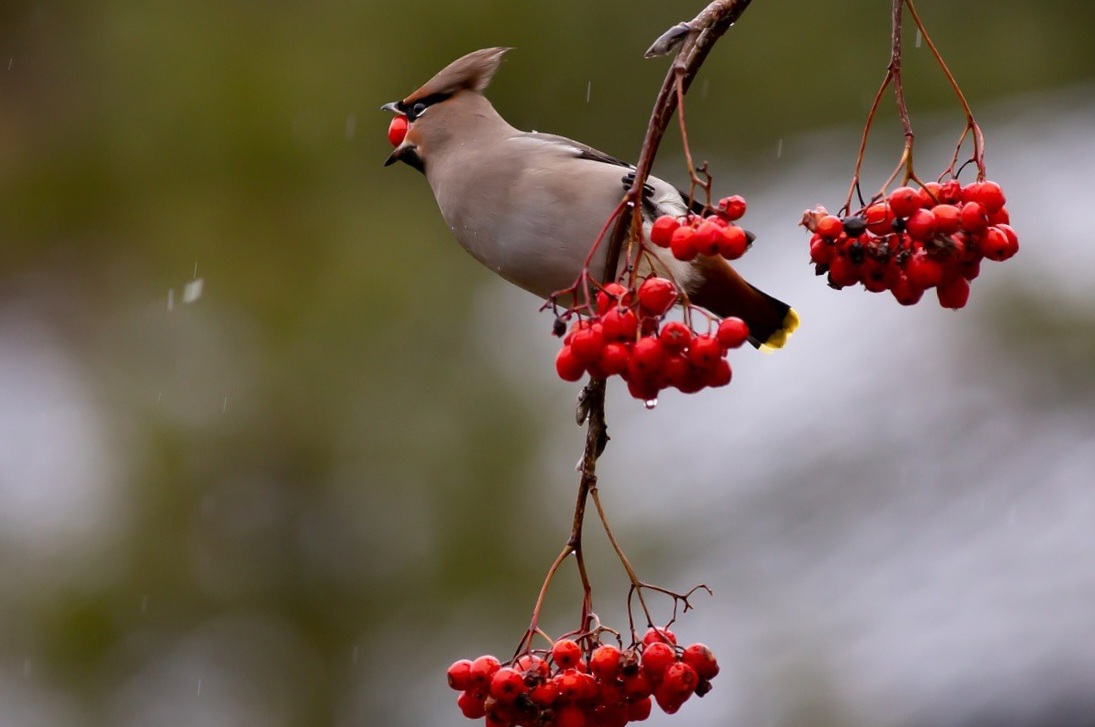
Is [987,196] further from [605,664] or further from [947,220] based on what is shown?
[605,664]

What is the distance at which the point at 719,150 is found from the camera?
796 cm

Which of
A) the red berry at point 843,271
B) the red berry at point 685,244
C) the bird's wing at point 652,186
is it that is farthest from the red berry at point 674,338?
the bird's wing at point 652,186

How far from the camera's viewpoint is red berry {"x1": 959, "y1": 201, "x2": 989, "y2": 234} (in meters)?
1.74

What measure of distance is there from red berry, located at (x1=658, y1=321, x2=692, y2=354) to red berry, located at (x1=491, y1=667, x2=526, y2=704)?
45 centimetres

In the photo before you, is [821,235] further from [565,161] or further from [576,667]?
[565,161]

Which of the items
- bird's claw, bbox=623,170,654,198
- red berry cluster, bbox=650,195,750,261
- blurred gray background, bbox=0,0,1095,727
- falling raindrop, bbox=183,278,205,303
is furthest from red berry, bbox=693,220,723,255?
falling raindrop, bbox=183,278,205,303

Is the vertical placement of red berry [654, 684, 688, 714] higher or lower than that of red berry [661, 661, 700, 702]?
lower

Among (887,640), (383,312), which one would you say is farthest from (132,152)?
(887,640)

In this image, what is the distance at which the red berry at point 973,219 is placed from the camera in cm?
174

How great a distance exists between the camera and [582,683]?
5.71ft

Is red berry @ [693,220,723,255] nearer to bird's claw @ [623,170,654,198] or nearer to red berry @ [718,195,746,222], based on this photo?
red berry @ [718,195,746,222]

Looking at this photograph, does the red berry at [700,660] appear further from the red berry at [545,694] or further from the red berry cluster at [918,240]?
the red berry cluster at [918,240]

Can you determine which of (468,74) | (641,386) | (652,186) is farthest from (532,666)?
(468,74)

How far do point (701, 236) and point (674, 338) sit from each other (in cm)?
14
